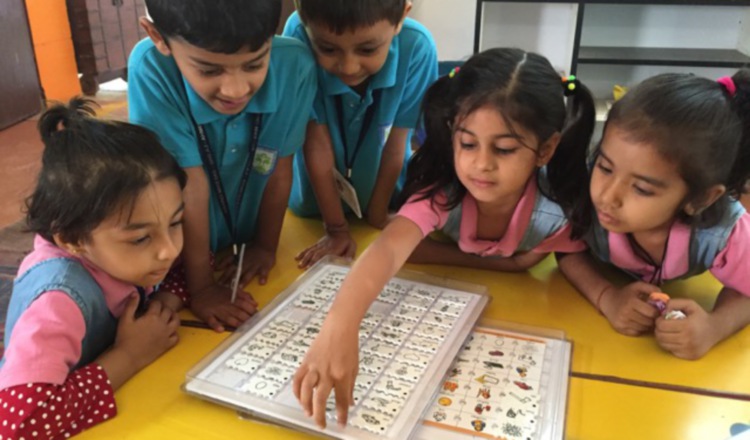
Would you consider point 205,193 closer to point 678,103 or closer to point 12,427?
point 12,427

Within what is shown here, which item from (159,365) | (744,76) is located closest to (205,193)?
(159,365)

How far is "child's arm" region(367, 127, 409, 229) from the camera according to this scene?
4.04ft

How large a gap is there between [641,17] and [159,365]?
277 cm

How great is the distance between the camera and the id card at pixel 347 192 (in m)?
1.14

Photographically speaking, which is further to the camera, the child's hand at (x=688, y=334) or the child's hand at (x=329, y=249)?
the child's hand at (x=329, y=249)

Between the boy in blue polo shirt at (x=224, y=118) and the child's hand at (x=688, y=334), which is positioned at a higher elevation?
the boy in blue polo shirt at (x=224, y=118)

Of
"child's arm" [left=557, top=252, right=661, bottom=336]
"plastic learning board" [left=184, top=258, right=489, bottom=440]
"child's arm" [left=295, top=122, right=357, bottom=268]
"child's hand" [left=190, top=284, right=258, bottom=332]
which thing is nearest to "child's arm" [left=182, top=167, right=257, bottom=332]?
"child's hand" [left=190, top=284, right=258, bottom=332]

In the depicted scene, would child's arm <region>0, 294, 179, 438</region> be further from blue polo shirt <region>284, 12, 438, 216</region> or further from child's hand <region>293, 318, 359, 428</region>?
blue polo shirt <region>284, 12, 438, 216</region>

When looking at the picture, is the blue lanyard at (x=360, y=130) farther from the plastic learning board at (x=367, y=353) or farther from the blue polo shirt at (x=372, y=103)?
the plastic learning board at (x=367, y=353)

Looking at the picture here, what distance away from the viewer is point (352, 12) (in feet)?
3.10

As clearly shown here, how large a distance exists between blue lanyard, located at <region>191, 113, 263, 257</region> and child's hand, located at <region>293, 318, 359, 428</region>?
1.40 feet

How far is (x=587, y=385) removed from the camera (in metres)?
0.74

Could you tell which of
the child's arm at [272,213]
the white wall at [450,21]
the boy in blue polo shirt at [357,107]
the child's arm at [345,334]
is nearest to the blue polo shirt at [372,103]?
the boy in blue polo shirt at [357,107]

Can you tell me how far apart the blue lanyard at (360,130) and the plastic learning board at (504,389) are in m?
0.54
